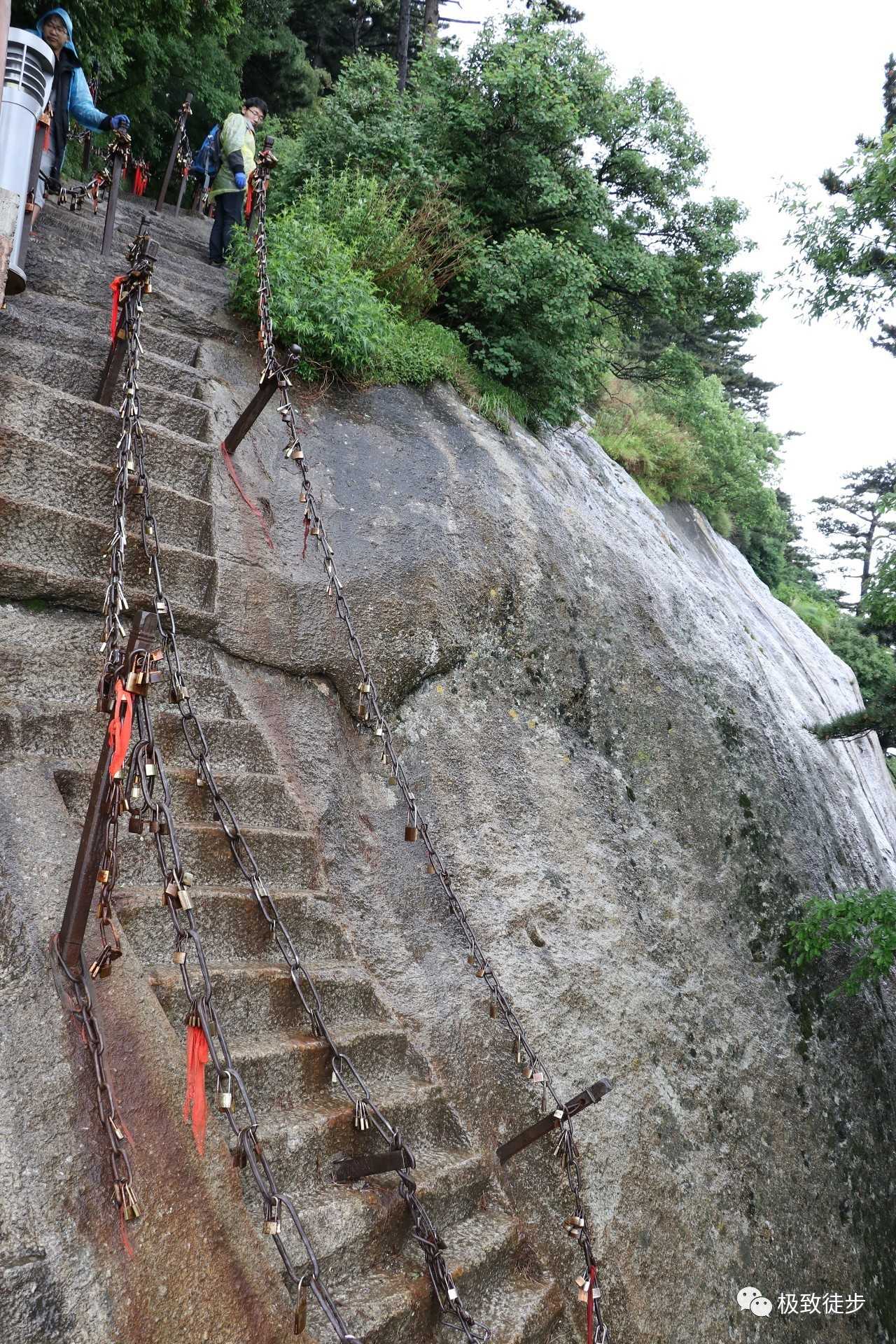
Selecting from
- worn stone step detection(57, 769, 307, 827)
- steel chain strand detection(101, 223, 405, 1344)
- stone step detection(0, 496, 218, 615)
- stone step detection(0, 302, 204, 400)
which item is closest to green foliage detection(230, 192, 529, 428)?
stone step detection(0, 302, 204, 400)

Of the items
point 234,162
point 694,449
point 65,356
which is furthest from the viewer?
point 694,449

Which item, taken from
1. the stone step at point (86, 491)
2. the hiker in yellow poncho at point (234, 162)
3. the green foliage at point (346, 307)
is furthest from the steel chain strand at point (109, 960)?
the hiker in yellow poncho at point (234, 162)

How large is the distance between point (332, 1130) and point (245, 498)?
3.82 metres

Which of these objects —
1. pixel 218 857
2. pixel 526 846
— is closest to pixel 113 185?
pixel 218 857

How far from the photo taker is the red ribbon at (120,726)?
266 cm

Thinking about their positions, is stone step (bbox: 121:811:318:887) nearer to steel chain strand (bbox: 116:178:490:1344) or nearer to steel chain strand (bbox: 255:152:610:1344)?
steel chain strand (bbox: 116:178:490:1344)

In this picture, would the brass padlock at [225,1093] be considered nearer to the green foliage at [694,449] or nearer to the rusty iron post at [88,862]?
the rusty iron post at [88,862]

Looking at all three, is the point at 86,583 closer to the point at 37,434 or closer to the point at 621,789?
the point at 37,434

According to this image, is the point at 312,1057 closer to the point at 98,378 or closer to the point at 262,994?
the point at 262,994

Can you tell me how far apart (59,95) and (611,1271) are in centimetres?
863

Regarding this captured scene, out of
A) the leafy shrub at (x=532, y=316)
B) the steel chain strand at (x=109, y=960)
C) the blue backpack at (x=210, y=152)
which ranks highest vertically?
the leafy shrub at (x=532, y=316)

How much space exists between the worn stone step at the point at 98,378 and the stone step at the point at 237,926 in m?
3.19

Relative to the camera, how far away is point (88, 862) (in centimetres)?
286

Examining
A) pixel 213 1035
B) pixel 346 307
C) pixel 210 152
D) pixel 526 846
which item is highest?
pixel 346 307
